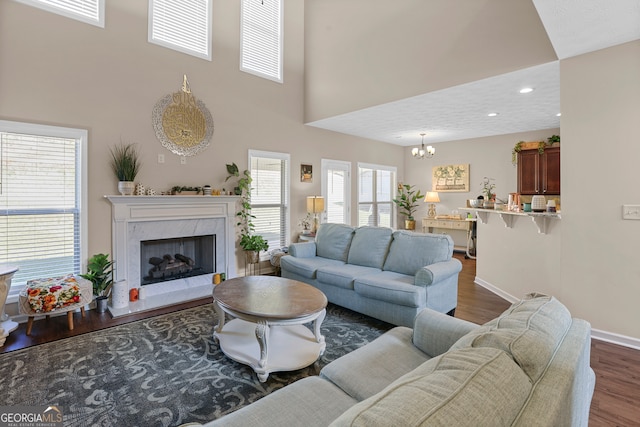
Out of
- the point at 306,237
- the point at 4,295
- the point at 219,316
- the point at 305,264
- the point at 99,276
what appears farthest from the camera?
the point at 306,237

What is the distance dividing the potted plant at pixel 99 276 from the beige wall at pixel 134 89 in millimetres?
194

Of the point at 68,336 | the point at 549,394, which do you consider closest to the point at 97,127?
the point at 68,336

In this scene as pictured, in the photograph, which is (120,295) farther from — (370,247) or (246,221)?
(370,247)

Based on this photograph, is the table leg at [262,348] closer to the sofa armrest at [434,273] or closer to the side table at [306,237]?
the sofa armrest at [434,273]

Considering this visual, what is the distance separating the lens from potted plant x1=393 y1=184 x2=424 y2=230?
8.14 meters

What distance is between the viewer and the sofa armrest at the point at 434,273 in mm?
3018

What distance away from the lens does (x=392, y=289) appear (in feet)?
10.1

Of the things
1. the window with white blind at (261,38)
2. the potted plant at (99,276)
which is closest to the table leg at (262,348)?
the potted plant at (99,276)

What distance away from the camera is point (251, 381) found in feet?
7.43

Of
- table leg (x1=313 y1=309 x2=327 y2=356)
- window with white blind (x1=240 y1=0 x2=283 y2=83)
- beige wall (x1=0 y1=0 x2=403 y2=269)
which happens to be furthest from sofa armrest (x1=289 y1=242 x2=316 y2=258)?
window with white blind (x1=240 y1=0 x2=283 y2=83)

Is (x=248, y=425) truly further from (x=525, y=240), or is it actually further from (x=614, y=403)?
(x=525, y=240)

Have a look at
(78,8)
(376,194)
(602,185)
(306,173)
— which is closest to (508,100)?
(602,185)

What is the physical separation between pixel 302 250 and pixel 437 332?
2.82 metres

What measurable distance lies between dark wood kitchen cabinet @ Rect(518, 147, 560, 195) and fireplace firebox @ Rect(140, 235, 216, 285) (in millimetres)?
→ 5944
